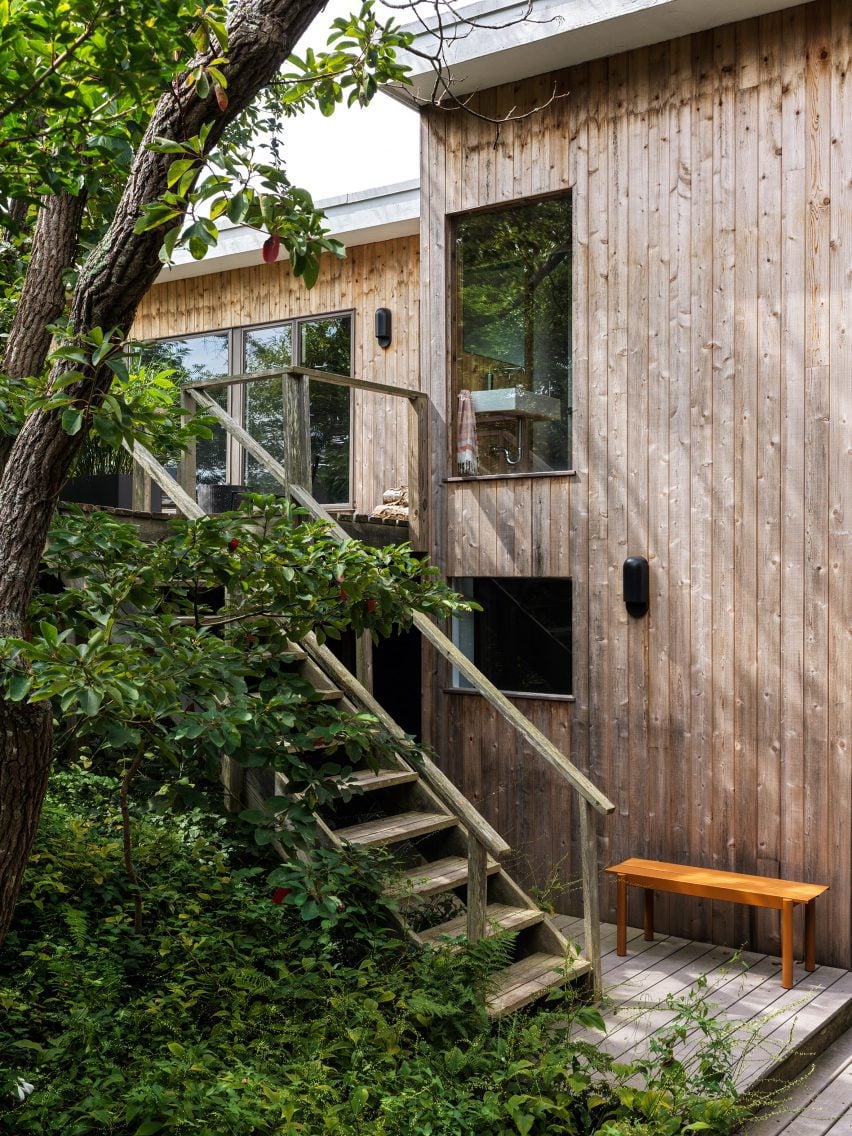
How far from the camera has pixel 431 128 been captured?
264 inches

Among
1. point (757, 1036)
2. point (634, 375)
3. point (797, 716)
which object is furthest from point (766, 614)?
point (757, 1036)

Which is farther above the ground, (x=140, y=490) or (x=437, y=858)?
(x=140, y=490)

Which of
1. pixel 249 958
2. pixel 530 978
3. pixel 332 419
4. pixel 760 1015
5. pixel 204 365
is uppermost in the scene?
pixel 204 365

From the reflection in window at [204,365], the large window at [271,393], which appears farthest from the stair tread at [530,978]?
the reflection in window at [204,365]

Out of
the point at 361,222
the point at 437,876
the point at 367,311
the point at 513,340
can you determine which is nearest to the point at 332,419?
the point at 367,311

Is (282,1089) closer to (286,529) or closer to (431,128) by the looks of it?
(286,529)

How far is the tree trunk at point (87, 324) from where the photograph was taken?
7.16ft

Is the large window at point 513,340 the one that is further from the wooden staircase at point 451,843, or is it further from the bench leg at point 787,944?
the bench leg at point 787,944

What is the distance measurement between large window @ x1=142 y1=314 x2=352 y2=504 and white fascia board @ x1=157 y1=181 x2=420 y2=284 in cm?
67

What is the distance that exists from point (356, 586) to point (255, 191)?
1.74 m

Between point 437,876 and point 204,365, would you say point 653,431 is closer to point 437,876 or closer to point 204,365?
point 437,876

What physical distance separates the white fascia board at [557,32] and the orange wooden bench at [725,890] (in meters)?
4.01

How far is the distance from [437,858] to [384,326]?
4.91 metres

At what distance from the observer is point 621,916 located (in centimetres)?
544
